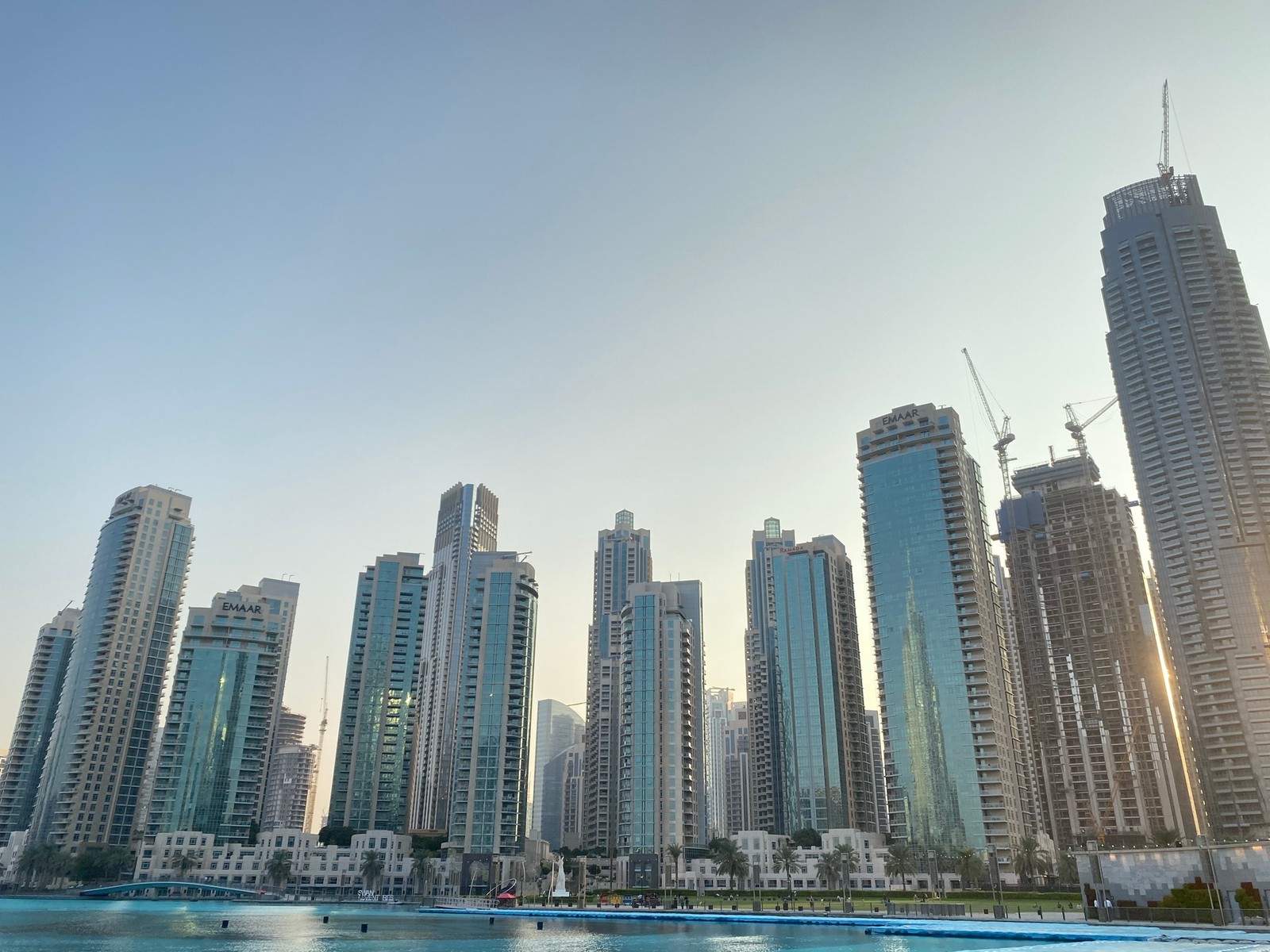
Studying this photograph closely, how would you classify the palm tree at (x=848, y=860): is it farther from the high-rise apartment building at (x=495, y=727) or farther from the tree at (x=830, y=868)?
the high-rise apartment building at (x=495, y=727)

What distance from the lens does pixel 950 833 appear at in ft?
525

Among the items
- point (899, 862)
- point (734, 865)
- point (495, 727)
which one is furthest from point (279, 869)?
point (899, 862)

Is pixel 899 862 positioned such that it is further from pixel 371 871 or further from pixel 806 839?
pixel 371 871

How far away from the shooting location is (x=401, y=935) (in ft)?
277

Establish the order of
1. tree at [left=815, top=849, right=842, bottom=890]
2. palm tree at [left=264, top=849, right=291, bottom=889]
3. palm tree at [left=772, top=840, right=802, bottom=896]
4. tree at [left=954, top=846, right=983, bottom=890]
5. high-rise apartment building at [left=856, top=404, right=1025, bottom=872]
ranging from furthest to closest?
palm tree at [left=264, top=849, right=291, bottom=889] < high-rise apartment building at [left=856, top=404, right=1025, bottom=872] < tree at [left=815, top=849, right=842, bottom=890] < palm tree at [left=772, top=840, right=802, bottom=896] < tree at [left=954, top=846, right=983, bottom=890]

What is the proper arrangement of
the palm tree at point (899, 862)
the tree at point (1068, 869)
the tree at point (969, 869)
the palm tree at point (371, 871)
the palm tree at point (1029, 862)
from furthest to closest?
the palm tree at point (371, 871)
the palm tree at point (899, 862)
the palm tree at point (1029, 862)
the tree at point (969, 869)
the tree at point (1068, 869)

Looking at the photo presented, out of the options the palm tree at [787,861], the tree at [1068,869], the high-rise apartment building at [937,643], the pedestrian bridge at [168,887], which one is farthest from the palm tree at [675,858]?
the pedestrian bridge at [168,887]

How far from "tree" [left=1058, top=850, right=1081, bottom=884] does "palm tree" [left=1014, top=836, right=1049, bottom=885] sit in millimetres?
4112

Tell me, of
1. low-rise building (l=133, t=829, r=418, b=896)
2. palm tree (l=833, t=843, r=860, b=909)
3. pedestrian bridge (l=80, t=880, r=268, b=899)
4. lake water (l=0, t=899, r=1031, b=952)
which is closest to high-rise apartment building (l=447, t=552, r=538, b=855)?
low-rise building (l=133, t=829, r=418, b=896)

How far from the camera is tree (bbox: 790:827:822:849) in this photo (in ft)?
608

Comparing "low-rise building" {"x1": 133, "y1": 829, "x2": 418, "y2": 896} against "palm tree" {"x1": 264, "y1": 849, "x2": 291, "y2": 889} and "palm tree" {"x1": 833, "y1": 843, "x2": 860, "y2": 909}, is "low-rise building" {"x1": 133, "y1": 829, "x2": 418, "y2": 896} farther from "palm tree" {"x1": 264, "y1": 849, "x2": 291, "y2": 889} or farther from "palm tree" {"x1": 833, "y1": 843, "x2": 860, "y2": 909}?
"palm tree" {"x1": 833, "y1": 843, "x2": 860, "y2": 909}

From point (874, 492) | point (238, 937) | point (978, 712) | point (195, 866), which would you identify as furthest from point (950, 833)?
point (195, 866)

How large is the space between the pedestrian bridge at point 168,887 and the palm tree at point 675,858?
80.7 metres

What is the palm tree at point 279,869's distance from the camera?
7072 inches
